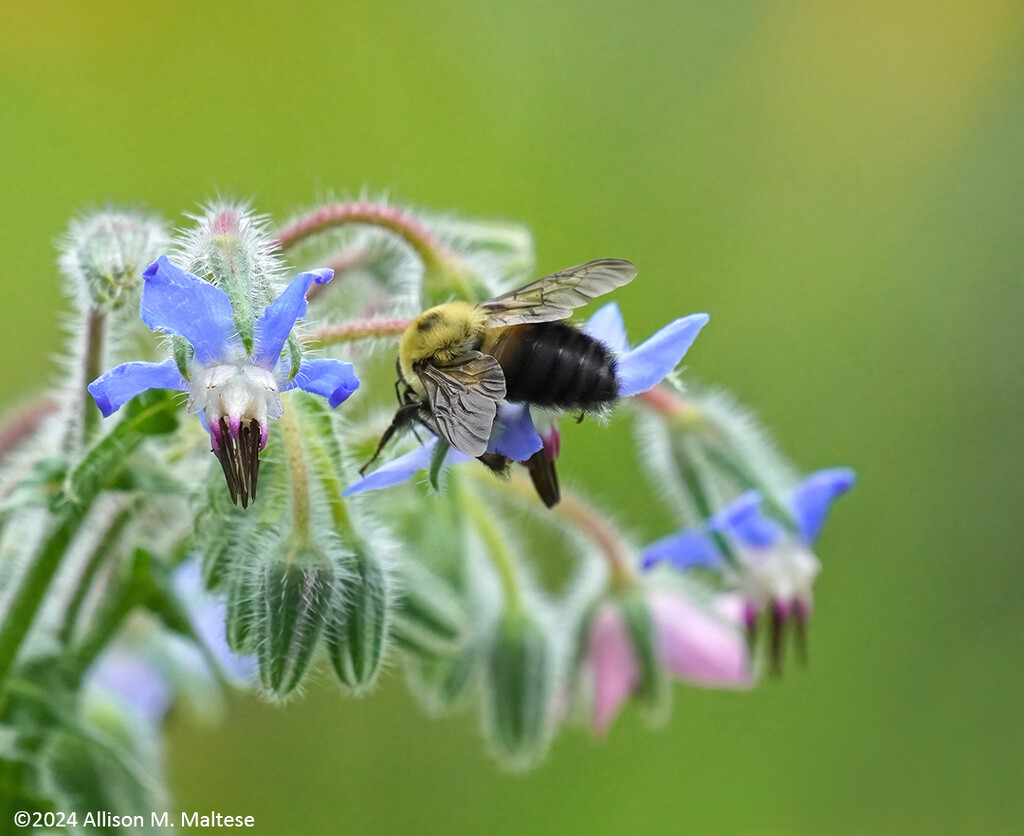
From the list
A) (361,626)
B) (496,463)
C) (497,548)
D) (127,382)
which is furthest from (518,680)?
(127,382)

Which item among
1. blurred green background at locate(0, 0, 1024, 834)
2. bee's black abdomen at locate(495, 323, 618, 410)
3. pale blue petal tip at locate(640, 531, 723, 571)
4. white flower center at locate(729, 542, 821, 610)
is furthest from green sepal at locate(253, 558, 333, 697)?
blurred green background at locate(0, 0, 1024, 834)

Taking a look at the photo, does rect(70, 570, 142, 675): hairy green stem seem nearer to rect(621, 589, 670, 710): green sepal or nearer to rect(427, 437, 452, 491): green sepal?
rect(427, 437, 452, 491): green sepal

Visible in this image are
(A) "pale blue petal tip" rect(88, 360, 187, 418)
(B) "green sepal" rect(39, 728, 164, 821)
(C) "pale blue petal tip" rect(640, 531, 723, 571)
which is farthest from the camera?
(C) "pale blue petal tip" rect(640, 531, 723, 571)

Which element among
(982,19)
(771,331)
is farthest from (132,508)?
(982,19)

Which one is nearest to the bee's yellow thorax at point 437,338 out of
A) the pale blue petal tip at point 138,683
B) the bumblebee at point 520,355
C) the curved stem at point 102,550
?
the bumblebee at point 520,355

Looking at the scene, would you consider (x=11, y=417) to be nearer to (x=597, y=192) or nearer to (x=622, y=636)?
(x=622, y=636)
